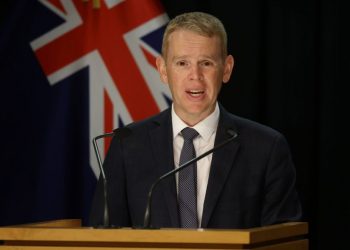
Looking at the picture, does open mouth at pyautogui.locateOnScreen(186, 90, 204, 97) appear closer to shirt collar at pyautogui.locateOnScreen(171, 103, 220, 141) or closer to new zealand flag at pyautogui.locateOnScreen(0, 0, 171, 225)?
shirt collar at pyautogui.locateOnScreen(171, 103, 220, 141)

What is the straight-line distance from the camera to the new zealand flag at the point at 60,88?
405cm

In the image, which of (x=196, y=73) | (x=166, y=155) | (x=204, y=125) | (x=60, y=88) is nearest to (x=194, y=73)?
(x=196, y=73)

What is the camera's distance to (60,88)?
406cm

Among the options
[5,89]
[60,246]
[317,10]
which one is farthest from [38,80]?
[60,246]

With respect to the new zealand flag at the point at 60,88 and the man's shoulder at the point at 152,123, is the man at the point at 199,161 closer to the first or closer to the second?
the man's shoulder at the point at 152,123

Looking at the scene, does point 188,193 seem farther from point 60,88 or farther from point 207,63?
point 60,88

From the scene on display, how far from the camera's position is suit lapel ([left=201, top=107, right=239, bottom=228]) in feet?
8.58

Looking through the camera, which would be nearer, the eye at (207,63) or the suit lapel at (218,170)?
the suit lapel at (218,170)

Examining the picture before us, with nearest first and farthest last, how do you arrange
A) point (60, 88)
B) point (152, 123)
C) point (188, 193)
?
point (188, 193)
point (152, 123)
point (60, 88)

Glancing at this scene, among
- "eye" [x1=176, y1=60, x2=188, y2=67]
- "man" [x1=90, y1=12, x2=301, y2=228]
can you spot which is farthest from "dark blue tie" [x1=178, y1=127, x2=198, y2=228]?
"eye" [x1=176, y1=60, x2=188, y2=67]

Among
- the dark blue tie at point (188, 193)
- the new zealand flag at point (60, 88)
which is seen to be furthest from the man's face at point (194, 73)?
the new zealand flag at point (60, 88)

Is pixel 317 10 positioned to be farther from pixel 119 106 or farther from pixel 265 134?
pixel 265 134

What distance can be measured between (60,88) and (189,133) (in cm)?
142

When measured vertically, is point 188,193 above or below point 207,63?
below
